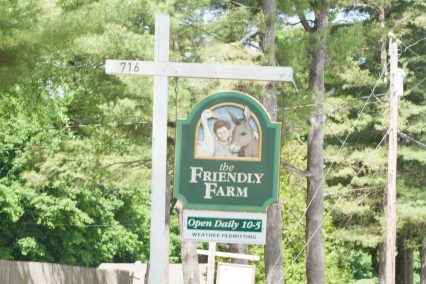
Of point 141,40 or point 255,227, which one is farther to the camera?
point 141,40

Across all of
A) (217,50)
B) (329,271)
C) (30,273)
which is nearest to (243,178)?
(30,273)

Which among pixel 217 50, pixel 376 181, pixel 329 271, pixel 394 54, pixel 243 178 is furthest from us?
pixel 329 271

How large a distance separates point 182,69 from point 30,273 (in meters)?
9.69

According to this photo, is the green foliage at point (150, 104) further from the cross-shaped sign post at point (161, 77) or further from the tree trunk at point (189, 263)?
the tree trunk at point (189, 263)

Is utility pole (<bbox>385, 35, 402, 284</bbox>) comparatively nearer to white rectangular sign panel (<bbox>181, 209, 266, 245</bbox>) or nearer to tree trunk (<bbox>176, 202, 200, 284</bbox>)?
tree trunk (<bbox>176, 202, 200, 284</bbox>)

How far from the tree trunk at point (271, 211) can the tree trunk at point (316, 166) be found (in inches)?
77.2

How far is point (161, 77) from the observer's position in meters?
12.3

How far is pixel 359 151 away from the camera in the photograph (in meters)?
37.4

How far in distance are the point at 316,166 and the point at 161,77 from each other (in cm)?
1461

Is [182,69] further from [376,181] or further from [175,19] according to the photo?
[376,181]

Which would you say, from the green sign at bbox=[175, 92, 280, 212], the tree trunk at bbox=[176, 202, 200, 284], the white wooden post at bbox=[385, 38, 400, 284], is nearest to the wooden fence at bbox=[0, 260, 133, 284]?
the tree trunk at bbox=[176, 202, 200, 284]

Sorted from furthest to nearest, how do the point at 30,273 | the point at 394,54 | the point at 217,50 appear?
the point at 394,54, the point at 217,50, the point at 30,273

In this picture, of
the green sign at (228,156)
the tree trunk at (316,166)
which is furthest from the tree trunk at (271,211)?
the green sign at (228,156)

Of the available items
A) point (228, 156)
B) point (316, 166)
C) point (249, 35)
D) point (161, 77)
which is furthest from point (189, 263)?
point (228, 156)
